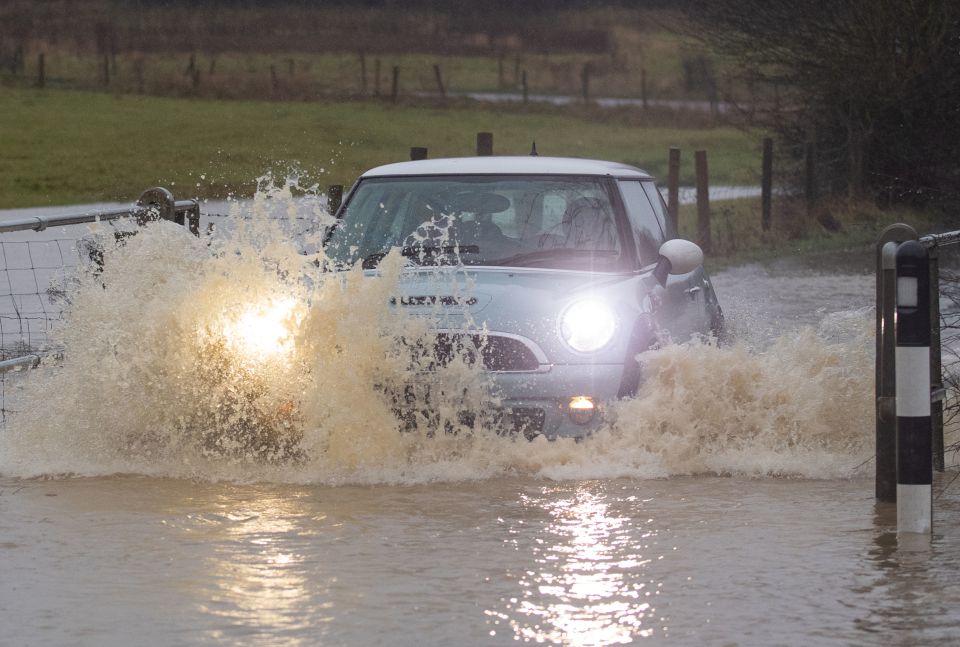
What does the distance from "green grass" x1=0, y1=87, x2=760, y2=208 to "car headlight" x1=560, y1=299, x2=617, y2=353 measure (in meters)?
23.9

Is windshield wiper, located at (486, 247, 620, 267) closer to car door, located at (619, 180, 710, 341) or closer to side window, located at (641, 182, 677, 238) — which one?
car door, located at (619, 180, 710, 341)

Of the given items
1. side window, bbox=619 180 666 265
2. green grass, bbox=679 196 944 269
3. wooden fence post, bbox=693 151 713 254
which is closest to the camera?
side window, bbox=619 180 666 265

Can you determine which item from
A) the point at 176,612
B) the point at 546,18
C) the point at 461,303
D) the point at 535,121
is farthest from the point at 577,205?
the point at 546,18

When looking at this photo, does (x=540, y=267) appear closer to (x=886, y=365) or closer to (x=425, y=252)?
(x=425, y=252)

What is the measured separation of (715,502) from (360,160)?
121 ft

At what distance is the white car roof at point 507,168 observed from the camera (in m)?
10.2

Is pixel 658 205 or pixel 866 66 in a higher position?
pixel 866 66

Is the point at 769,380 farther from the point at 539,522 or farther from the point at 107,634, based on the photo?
the point at 107,634

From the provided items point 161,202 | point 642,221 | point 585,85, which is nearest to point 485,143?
point 161,202

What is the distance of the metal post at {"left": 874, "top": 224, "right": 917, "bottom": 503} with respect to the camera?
8016mm

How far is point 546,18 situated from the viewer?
101m

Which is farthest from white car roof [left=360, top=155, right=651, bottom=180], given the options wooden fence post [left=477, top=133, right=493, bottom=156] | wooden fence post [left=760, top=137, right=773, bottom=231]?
wooden fence post [left=760, top=137, right=773, bottom=231]

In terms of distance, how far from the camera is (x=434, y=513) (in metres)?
7.96

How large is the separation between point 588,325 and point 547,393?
447 millimetres
